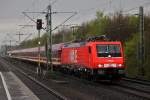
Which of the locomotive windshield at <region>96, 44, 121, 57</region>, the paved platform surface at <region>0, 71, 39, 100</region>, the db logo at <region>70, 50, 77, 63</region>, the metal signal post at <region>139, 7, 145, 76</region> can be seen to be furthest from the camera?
the metal signal post at <region>139, 7, 145, 76</region>

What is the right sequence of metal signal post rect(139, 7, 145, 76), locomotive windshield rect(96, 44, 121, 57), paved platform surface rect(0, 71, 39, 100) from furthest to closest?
metal signal post rect(139, 7, 145, 76)
locomotive windshield rect(96, 44, 121, 57)
paved platform surface rect(0, 71, 39, 100)

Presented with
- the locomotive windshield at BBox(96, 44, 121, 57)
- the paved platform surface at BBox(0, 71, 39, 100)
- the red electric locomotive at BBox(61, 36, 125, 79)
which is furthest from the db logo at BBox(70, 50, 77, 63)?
the paved platform surface at BBox(0, 71, 39, 100)

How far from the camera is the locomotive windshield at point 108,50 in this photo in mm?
31547

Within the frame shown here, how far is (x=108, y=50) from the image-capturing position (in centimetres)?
3170

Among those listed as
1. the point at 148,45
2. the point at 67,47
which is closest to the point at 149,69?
the point at 148,45

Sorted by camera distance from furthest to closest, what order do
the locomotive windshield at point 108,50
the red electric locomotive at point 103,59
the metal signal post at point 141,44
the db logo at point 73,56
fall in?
1. the metal signal post at point 141,44
2. the db logo at point 73,56
3. the locomotive windshield at point 108,50
4. the red electric locomotive at point 103,59

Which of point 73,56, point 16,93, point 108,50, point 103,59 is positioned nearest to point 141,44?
point 73,56

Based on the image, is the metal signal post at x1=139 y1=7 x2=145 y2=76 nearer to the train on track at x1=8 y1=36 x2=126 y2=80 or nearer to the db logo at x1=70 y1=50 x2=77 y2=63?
the db logo at x1=70 y1=50 x2=77 y2=63

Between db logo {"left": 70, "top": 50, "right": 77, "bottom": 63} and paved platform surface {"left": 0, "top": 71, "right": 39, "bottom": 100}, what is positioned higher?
db logo {"left": 70, "top": 50, "right": 77, "bottom": 63}

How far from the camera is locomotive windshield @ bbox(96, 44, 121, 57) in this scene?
31.5m

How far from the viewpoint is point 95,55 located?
31297 mm

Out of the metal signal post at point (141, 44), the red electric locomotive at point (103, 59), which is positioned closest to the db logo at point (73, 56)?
the red electric locomotive at point (103, 59)

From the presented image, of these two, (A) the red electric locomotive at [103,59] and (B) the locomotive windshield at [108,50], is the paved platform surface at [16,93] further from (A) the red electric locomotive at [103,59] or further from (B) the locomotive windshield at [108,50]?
(B) the locomotive windshield at [108,50]

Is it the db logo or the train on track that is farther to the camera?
the db logo
